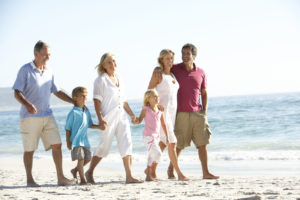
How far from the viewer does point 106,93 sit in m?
5.08

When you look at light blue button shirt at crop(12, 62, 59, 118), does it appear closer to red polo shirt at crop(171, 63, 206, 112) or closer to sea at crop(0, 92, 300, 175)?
red polo shirt at crop(171, 63, 206, 112)

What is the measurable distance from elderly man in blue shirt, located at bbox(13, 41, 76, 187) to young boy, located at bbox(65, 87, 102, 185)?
0.21 m

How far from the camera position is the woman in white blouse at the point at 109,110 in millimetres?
5066

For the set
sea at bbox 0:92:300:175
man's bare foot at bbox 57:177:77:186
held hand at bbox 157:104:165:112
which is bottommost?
sea at bbox 0:92:300:175

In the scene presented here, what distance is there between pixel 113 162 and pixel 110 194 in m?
5.05

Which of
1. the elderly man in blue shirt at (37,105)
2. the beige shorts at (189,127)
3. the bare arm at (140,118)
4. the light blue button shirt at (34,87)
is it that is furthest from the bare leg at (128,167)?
the light blue button shirt at (34,87)

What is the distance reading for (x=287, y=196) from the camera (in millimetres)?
4121

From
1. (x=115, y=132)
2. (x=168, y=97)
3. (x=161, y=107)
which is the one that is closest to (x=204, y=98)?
(x=168, y=97)

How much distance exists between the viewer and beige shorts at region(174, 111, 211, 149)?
557 cm

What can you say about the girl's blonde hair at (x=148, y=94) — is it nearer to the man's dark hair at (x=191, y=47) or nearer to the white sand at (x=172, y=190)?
the man's dark hair at (x=191, y=47)

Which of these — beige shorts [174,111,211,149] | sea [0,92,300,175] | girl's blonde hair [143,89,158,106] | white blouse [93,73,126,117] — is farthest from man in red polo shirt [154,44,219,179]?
sea [0,92,300,175]

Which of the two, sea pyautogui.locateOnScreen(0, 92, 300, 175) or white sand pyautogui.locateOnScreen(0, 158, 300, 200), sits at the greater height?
white sand pyautogui.locateOnScreen(0, 158, 300, 200)

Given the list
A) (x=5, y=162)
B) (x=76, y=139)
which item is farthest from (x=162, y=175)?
(x=5, y=162)

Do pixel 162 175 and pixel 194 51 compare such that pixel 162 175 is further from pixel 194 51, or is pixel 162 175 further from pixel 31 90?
pixel 31 90
